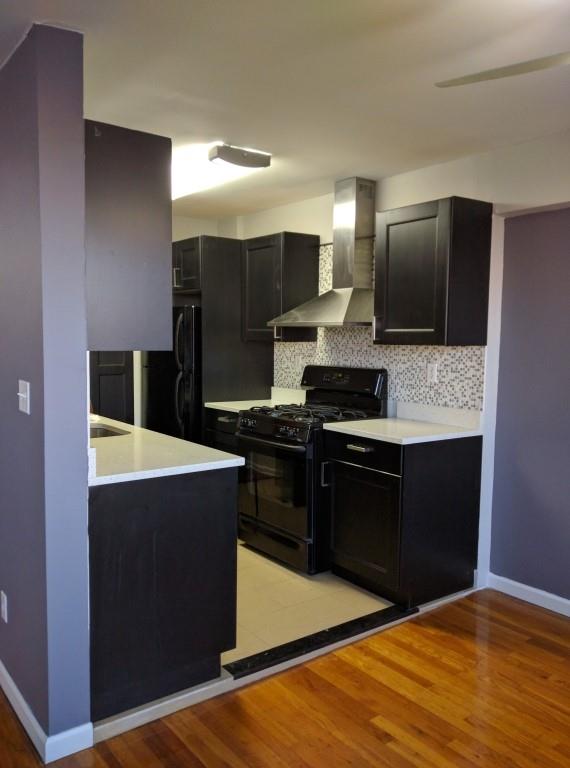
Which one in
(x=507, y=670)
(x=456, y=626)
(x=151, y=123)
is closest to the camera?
(x=507, y=670)

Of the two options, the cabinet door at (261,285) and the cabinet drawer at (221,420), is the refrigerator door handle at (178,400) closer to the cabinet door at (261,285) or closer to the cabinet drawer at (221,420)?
the cabinet drawer at (221,420)

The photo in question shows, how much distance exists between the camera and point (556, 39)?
6.82 feet

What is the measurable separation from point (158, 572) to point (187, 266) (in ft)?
9.56

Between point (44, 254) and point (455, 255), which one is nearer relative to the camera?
point (44, 254)

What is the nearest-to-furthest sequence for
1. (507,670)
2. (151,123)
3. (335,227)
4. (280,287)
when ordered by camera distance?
(507,670)
(151,123)
(335,227)
(280,287)

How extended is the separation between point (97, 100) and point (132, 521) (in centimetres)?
178

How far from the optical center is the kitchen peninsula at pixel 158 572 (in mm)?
2239

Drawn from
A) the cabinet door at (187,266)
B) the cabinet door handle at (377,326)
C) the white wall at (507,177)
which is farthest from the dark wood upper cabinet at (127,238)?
the cabinet door at (187,266)

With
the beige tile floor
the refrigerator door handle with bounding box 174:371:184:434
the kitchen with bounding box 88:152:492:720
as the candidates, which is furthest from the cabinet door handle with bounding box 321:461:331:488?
the refrigerator door handle with bounding box 174:371:184:434

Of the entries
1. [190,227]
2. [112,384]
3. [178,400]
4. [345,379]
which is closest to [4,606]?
[178,400]

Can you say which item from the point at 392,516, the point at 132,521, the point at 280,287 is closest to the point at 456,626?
the point at 392,516

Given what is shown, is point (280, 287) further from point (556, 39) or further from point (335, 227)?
point (556, 39)

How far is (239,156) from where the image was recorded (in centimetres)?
331

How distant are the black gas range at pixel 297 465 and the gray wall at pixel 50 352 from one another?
169cm
